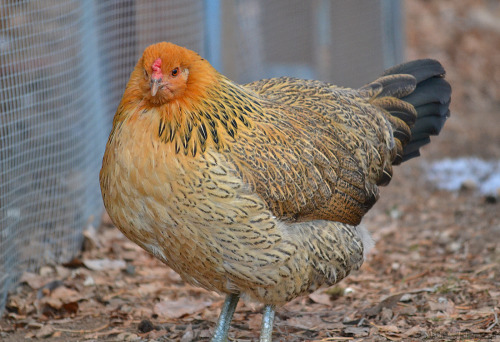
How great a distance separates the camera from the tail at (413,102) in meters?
4.59

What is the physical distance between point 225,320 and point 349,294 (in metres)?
1.35

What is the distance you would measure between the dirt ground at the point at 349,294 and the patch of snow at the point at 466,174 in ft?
0.49

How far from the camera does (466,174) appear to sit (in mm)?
7734

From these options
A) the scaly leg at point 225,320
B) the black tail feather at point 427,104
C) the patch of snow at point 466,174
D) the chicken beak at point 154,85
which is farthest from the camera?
the patch of snow at point 466,174

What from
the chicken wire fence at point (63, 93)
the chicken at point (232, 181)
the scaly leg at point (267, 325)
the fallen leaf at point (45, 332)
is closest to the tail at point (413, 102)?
the chicken at point (232, 181)

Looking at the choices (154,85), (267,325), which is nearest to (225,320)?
(267,325)

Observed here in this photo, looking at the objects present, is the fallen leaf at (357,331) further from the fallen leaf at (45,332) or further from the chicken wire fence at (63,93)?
the chicken wire fence at (63,93)

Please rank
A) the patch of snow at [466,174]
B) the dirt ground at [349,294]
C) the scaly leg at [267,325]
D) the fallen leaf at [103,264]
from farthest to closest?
1. the patch of snow at [466,174]
2. the fallen leaf at [103,264]
3. the dirt ground at [349,294]
4. the scaly leg at [267,325]

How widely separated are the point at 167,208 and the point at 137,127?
1.55ft

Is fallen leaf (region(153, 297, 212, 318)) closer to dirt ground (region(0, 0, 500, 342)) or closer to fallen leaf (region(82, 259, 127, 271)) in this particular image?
dirt ground (region(0, 0, 500, 342))

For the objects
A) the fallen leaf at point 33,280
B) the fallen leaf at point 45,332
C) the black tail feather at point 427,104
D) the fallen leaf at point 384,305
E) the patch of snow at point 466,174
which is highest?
the black tail feather at point 427,104

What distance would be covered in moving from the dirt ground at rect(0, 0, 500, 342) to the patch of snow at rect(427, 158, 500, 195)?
15 centimetres

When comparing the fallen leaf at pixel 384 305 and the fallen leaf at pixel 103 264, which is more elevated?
the fallen leaf at pixel 103 264

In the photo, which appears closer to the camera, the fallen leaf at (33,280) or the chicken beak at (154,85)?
the chicken beak at (154,85)
